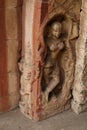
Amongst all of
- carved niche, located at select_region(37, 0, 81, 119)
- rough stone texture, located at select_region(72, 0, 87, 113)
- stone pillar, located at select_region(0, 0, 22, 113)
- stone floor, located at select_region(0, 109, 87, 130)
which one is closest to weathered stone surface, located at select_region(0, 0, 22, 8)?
stone pillar, located at select_region(0, 0, 22, 113)

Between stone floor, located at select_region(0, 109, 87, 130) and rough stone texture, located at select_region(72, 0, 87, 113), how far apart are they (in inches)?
4.5

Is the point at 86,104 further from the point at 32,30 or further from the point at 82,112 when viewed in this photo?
the point at 32,30

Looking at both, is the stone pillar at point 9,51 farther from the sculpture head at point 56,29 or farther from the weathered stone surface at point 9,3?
the sculpture head at point 56,29

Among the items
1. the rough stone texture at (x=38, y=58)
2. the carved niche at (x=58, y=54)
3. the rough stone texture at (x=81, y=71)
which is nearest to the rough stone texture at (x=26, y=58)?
the rough stone texture at (x=38, y=58)

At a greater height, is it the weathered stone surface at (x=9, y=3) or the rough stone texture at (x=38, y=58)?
the weathered stone surface at (x=9, y=3)

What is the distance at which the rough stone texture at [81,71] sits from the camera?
278cm

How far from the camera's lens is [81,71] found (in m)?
2.93

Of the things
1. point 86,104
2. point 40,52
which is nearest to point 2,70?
point 40,52

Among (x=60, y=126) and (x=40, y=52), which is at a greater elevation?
(x=40, y=52)

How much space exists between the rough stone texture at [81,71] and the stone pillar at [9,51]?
1.77ft

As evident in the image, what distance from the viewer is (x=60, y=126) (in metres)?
2.97

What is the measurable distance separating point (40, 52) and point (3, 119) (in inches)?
30.2

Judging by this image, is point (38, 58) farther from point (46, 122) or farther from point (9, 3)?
point (46, 122)

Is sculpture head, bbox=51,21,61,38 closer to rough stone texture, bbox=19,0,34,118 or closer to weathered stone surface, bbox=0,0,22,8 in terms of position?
rough stone texture, bbox=19,0,34,118
